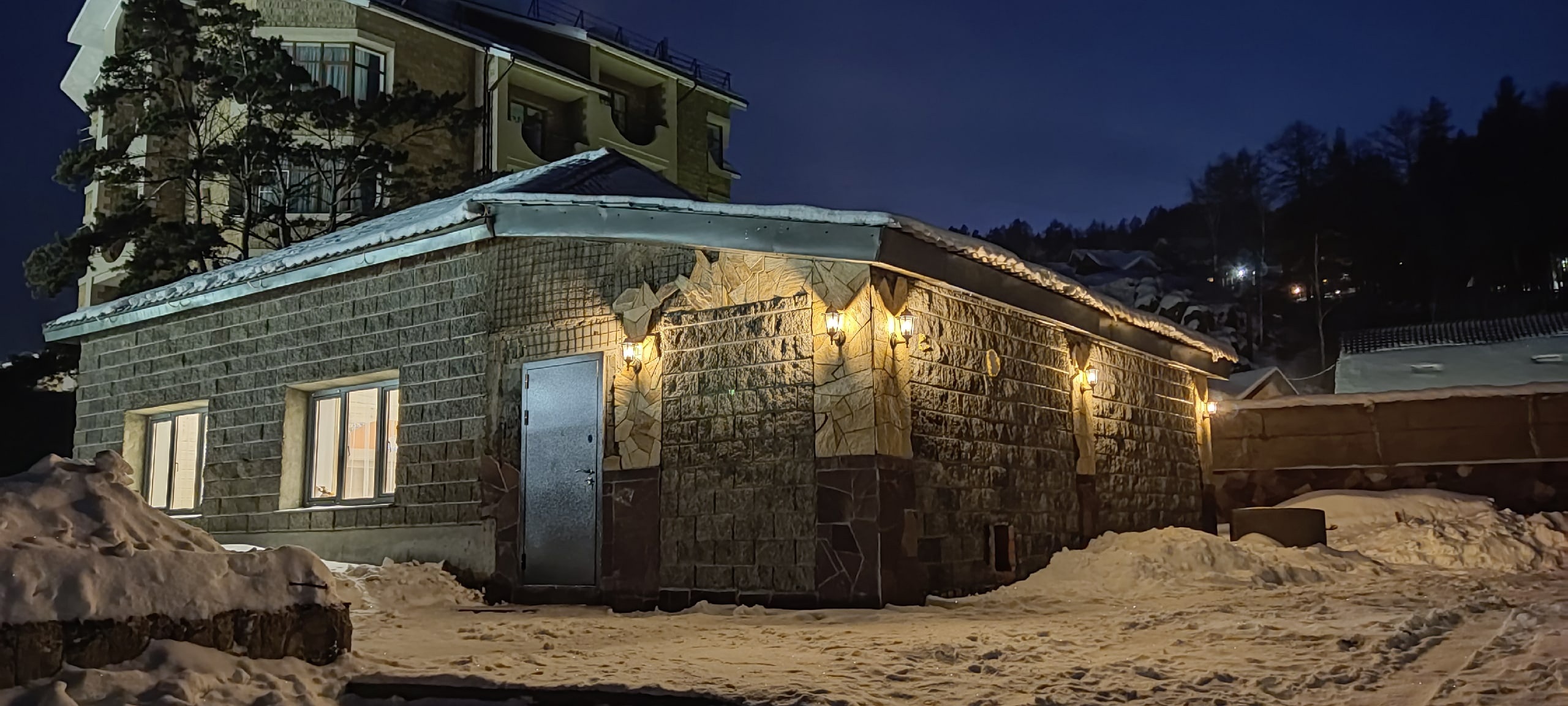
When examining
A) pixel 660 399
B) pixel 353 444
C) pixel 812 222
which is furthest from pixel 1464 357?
pixel 353 444

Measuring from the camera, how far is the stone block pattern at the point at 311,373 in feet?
33.4

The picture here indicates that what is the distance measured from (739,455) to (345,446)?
4.93 m

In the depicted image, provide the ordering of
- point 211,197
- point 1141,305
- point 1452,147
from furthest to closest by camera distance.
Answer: point 1141,305, point 1452,147, point 211,197

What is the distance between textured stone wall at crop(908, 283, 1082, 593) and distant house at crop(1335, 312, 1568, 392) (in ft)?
61.0

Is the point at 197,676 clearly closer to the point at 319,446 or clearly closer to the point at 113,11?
the point at 319,446

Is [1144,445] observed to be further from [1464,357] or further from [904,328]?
[1464,357]

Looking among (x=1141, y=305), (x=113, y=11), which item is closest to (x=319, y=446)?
(x=113, y=11)

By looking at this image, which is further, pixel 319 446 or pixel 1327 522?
pixel 1327 522

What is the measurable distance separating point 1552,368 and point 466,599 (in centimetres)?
2607

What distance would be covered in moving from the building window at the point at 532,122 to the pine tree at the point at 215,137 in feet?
16.4

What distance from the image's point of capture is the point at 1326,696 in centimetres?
470

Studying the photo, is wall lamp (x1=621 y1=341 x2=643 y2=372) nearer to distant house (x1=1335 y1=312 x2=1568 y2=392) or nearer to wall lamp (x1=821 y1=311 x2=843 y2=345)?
wall lamp (x1=821 y1=311 x2=843 y2=345)

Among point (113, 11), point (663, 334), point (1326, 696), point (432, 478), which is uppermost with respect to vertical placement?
point (113, 11)

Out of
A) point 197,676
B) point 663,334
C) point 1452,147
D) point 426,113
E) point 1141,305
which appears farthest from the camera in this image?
point 1141,305
